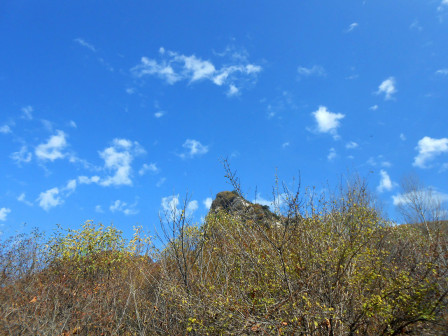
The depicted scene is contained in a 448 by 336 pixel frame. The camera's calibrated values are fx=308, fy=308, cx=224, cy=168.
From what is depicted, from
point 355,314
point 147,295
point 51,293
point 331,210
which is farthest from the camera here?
point 147,295

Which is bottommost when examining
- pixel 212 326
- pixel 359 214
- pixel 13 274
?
pixel 212 326

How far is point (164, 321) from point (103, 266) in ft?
20.4

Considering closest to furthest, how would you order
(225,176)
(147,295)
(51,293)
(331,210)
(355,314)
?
(355,314), (225,176), (331,210), (51,293), (147,295)

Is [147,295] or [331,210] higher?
[331,210]

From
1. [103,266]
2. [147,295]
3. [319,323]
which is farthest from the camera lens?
[103,266]

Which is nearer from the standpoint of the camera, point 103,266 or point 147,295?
point 147,295

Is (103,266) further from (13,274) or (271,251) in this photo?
(271,251)

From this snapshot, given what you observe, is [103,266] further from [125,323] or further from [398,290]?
Answer: [398,290]

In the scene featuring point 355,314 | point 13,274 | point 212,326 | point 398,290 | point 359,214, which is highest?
point 359,214

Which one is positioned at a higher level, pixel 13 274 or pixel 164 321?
pixel 13 274

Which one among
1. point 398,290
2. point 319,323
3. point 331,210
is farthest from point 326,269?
point 331,210

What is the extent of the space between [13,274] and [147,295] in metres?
7.81

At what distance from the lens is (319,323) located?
26.1 feet

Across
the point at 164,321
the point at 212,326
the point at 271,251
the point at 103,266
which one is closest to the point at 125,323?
the point at 164,321
